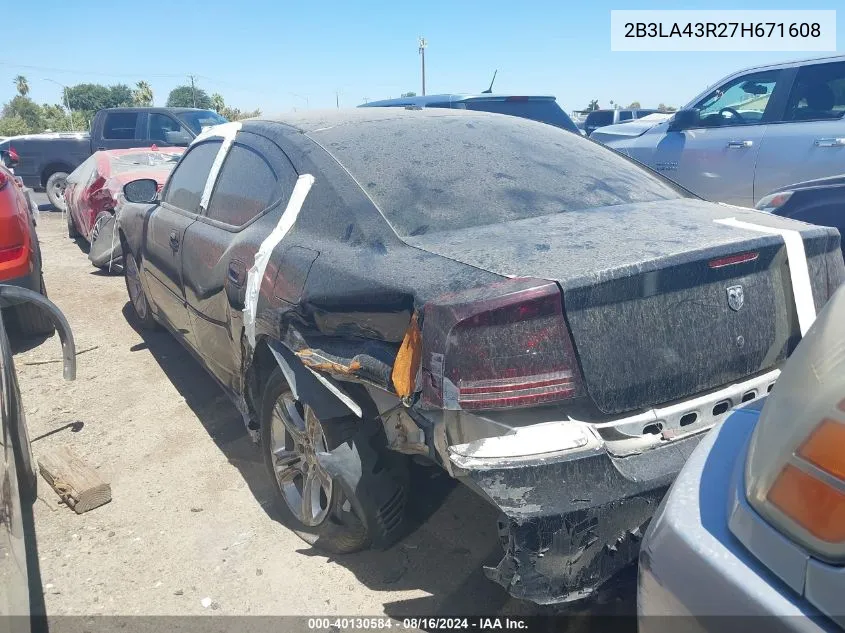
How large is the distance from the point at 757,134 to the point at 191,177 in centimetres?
508

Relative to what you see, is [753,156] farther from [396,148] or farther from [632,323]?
[632,323]

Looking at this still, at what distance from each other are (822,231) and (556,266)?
1062 mm

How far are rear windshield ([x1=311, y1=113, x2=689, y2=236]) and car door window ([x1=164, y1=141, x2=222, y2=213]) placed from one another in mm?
1156

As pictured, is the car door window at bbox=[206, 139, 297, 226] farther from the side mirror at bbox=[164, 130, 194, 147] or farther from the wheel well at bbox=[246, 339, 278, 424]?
the side mirror at bbox=[164, 130, 194, 147]

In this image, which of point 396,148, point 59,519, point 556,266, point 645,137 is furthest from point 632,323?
point 645,137

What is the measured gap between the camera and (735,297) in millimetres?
2098

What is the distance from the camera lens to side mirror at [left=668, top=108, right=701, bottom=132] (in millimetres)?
6996

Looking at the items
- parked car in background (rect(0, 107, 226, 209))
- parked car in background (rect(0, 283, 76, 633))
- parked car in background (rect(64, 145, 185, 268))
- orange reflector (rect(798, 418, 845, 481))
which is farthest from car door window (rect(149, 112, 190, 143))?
orange reflector (rect(798, 418, 845, 481))

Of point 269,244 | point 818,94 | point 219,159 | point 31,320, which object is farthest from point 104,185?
point 818,94

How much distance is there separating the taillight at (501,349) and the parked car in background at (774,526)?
1.68ft

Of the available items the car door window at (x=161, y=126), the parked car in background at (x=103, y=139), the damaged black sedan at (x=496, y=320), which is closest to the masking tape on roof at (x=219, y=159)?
the damaged black sedan at (x=496, y=320)

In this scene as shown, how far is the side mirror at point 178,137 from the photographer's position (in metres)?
11.1

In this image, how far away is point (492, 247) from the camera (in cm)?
221

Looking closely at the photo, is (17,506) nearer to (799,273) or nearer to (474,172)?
(474,172)
